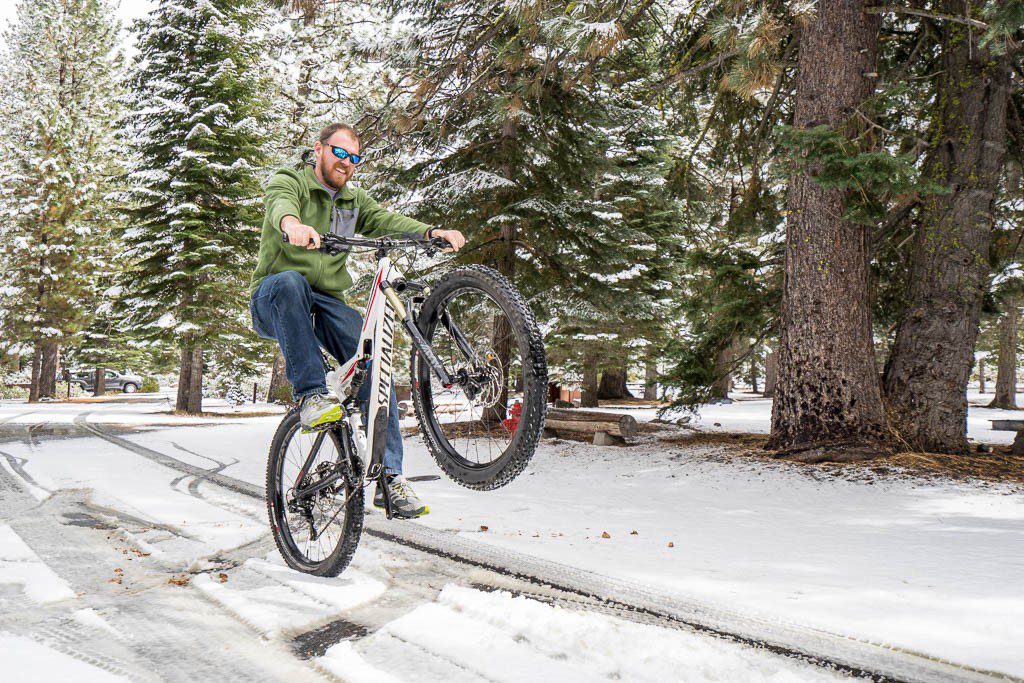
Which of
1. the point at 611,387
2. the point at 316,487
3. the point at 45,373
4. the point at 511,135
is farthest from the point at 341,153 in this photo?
the point at 45,373

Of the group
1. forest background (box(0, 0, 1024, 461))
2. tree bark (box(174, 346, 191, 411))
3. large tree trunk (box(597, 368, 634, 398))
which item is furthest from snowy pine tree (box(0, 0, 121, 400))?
large tree trunk (box(597, 368, 634, 398))

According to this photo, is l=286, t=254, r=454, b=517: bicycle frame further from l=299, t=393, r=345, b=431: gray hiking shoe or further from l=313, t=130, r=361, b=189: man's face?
l=313, t=130, r=361, b=189: man's face

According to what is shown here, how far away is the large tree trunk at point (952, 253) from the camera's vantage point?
730cm

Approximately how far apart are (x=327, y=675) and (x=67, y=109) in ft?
107

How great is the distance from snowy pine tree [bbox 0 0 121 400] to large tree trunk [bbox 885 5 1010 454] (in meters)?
26.9

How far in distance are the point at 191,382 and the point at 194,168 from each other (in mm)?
6263

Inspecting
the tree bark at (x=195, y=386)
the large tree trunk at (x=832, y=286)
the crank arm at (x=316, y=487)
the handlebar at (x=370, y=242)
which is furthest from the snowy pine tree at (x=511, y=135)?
the tree bark at (x=195, y=386)

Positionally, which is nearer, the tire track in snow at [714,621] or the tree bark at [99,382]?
the tire track in snow at [714,621]

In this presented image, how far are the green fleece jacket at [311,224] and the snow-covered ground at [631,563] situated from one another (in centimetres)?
151

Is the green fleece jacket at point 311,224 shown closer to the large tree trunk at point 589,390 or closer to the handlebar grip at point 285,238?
the handlebar grip at point 285,238

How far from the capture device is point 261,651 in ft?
8.09

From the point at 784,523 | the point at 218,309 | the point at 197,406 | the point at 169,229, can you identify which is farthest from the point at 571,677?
the point at 197,406

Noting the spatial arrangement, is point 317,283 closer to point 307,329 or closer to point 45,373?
point 307,329

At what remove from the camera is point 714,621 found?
2652mm
